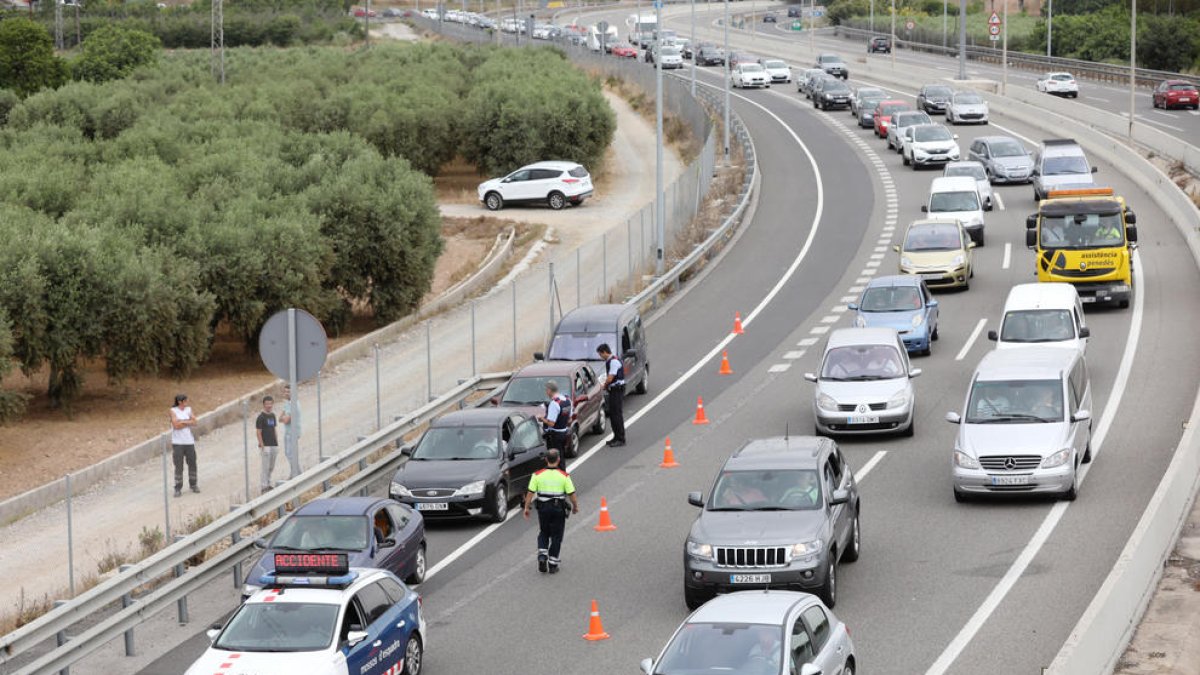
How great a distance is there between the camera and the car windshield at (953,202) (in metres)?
45.0

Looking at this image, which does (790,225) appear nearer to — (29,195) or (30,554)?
(29,195)

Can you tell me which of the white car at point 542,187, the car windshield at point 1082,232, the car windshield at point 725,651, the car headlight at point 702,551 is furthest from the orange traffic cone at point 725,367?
the white car at point 542,187

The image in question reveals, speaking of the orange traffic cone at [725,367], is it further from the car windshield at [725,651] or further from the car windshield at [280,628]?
the car windshield at [725,651]

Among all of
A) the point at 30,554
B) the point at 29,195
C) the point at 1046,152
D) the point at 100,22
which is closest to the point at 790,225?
the point at 1046,152

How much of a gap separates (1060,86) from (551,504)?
70611 mm

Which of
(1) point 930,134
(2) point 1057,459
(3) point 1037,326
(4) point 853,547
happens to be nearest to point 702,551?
(4) point 853,547

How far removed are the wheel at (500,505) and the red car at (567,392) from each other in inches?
122

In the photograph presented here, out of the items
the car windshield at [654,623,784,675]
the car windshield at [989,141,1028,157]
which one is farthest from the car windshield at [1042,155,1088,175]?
the car windshield at [654,623,784,675]

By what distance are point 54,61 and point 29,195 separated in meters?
78.9

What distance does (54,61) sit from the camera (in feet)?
387

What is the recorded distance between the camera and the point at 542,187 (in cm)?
6266

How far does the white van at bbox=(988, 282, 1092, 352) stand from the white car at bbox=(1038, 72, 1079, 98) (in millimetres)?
57455

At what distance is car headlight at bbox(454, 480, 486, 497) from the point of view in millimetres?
23281

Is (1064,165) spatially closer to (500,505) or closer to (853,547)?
(500,505)
